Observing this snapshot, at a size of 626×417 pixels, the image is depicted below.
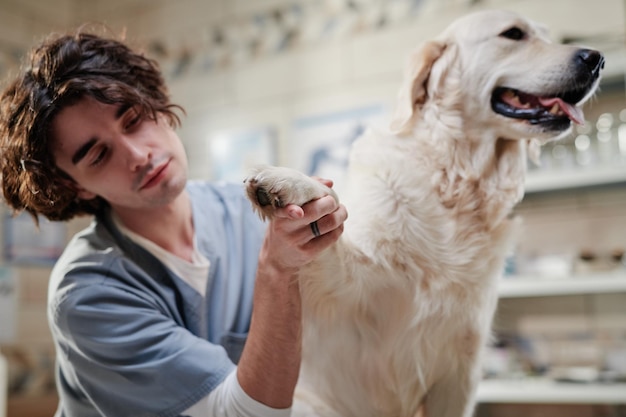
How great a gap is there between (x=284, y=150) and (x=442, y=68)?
2.12 meters

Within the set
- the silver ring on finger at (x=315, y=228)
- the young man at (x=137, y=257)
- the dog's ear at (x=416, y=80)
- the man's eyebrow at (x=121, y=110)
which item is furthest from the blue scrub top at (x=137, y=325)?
the dog's ear at (x=416, y=80)

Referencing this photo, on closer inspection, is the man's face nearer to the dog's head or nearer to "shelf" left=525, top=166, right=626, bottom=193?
the dog's head

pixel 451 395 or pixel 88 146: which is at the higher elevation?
pixel 88 146

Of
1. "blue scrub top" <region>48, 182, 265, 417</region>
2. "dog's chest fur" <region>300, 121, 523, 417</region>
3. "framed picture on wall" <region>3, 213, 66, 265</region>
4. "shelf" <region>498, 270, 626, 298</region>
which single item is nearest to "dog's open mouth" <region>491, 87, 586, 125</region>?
"dog's chest fur" <region>300, 121, 523, 417</region>

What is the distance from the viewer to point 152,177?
101 cm

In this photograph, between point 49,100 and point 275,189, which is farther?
point 49,100

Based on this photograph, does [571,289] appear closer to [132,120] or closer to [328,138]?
[328,138]

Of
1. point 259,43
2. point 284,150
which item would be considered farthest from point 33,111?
point 259,43

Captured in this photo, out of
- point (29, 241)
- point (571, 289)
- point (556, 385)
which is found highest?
point (29, 241)

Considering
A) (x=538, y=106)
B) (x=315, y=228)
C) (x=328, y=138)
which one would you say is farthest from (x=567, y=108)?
(x=328, y=138)

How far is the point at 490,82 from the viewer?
3.39 ft

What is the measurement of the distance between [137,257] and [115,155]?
7.4 inches

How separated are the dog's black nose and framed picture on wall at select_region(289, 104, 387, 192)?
6.27 feet

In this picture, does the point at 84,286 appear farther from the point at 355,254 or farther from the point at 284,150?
the point at 284,150
